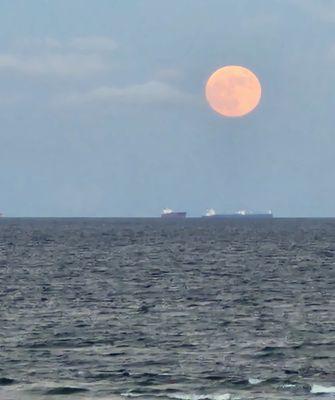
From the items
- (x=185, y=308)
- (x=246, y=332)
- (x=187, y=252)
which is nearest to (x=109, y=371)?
(x=246, y=332)

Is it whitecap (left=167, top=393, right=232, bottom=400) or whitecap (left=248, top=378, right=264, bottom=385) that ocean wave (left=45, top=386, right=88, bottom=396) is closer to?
whitecap (left=167, top=393, right=232, bottom=400)

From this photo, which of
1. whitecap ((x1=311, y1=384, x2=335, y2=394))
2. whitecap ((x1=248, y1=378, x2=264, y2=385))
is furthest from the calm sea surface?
whitecap ((x1=248, y1=378, x2=264, y2=385))

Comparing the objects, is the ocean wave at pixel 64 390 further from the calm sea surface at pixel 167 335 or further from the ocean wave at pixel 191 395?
the ocean wave at pixel 191 395

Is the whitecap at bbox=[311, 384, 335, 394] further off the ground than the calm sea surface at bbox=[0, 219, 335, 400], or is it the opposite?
the calm sea surface at bbox=[0, 219, 335, 400]

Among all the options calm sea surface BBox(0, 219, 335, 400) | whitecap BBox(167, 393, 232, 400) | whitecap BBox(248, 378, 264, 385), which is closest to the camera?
whitecap BBox(167, 393, 232, 400)

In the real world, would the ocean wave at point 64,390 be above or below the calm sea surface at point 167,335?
below

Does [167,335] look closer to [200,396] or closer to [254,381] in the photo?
[254,381]

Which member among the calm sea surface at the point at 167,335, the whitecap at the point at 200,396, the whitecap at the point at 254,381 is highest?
the calm sea surface at the point at 167,335

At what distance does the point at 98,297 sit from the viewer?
240 ft

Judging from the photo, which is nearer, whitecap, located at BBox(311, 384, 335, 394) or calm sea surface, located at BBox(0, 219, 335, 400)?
whitecap, located at BBox(311, 384, 335, 394)

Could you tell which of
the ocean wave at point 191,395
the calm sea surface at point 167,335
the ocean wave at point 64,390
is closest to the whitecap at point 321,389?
the calm sea surface at point 167,335

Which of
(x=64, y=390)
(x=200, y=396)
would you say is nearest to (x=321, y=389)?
(x=200, y=396)

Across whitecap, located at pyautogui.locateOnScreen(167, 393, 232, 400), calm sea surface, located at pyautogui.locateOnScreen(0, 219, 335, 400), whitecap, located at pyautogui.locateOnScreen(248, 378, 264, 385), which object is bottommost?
whitecap, located at pyautogui.locateOnScreen(167, 393, 232, 400)

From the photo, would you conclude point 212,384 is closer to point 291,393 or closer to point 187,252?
point 291,393
